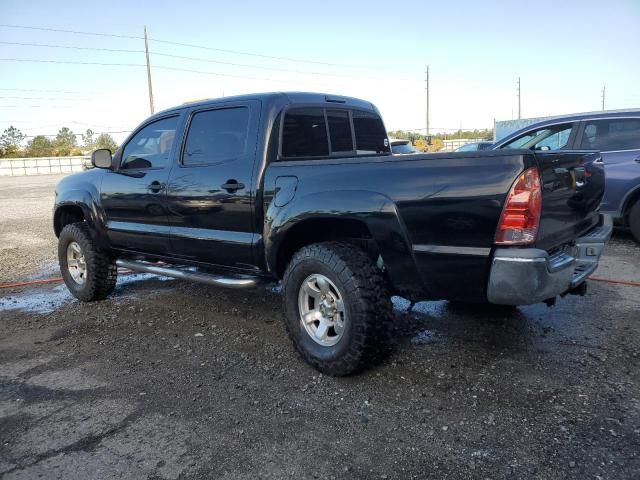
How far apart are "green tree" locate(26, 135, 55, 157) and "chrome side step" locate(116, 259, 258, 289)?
54867 millimetres

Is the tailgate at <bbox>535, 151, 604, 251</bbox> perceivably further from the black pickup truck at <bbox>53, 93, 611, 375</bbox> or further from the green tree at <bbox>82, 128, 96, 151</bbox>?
the green tree at <bbox>82, 128, 96, 151</bbox>

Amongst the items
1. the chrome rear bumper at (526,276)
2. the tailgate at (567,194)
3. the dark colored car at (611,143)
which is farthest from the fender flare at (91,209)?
the dark colored car at (611,143)

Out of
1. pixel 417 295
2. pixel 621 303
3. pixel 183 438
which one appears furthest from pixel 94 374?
pixel 621 303

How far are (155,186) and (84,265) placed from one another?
1618 mm

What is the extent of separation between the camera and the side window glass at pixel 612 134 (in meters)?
6.98

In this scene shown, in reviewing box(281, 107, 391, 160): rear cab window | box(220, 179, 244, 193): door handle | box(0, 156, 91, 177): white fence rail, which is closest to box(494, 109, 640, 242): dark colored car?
box(281, 107, 391, 160): rear cab window

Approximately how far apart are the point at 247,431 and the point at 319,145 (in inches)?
92.0

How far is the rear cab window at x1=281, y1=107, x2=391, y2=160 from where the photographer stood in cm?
398

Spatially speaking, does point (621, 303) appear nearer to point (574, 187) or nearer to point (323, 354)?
point (574, 187)

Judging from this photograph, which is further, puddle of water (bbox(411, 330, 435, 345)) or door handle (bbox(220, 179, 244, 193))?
puddle of water (bbox(411, 330, 435, 345))

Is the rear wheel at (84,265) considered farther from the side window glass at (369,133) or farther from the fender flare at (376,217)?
the side window glass at (369,133)

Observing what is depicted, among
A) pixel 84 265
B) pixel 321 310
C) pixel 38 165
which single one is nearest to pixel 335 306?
pixel 321 310

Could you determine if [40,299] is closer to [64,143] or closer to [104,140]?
[104,140]

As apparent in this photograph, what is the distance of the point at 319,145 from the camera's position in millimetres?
4230
